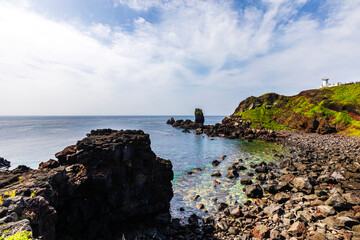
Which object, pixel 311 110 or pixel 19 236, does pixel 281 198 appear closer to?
pixel 19 236

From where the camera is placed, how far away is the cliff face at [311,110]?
7150cm

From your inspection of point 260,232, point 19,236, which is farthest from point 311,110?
point 19,236

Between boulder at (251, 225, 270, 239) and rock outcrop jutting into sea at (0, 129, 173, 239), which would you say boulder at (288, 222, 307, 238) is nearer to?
boulder at (251, 225, 270, 239)

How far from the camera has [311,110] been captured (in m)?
89.4

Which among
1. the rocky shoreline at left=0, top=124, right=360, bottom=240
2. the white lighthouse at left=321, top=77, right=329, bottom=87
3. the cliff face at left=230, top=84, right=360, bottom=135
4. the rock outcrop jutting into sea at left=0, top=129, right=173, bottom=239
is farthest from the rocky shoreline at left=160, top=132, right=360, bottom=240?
the white lighthouse at left=321, top=77, right=329, bottom=87

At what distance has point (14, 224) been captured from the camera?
251 inches

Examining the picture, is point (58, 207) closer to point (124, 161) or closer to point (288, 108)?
point (124, 161)

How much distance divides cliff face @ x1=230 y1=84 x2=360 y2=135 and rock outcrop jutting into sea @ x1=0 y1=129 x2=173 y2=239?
78040 mm

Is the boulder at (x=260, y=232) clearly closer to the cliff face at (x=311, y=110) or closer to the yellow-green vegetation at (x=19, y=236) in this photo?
the yellow-green vegetation at (x=19, y=236)

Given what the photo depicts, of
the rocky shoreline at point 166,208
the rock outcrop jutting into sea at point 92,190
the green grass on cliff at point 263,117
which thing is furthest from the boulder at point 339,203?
the green grass on cliff at point 263,117

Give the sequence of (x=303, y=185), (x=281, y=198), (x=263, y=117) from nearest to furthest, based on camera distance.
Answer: (x=281, y=198) < (x=303, y=185) < (x=263, y=117)

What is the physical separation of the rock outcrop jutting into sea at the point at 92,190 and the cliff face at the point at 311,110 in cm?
7804

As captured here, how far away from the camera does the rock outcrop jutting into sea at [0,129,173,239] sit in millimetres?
9006

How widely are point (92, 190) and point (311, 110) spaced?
109 meters
